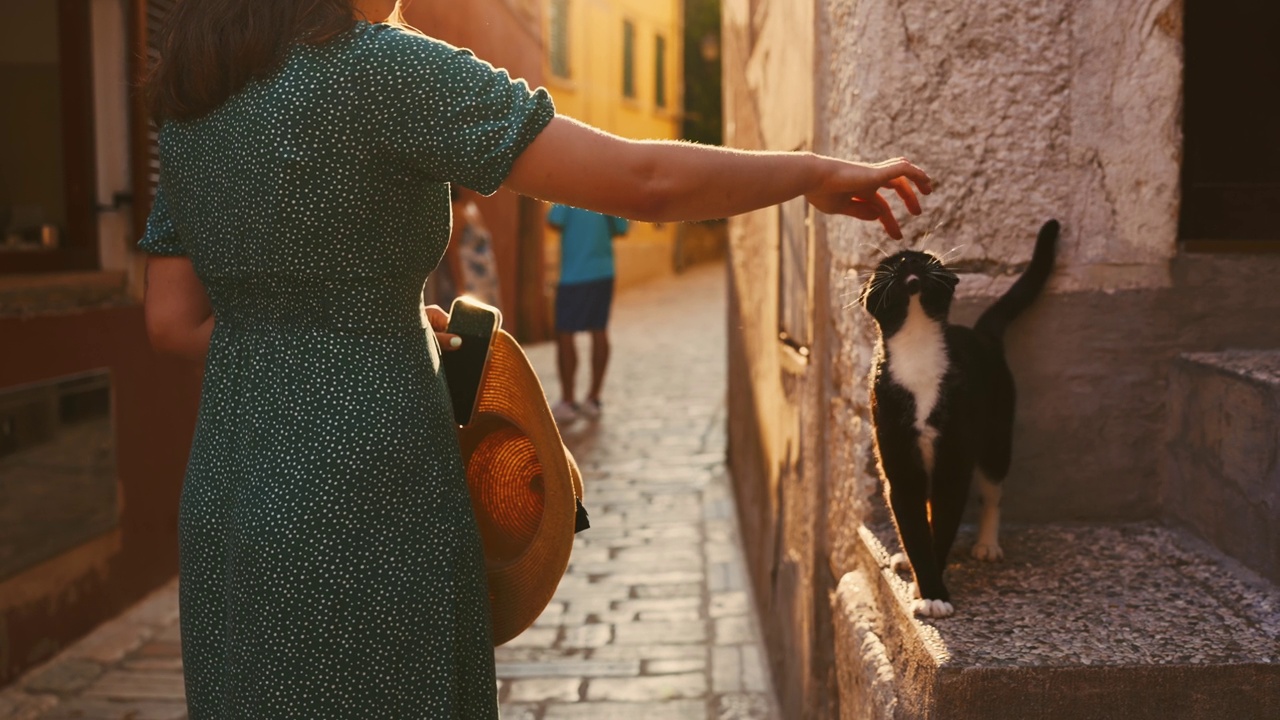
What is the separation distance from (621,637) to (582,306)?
498cm

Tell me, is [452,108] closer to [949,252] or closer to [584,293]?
[949,252]

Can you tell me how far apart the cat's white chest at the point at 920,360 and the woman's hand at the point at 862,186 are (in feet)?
1.01

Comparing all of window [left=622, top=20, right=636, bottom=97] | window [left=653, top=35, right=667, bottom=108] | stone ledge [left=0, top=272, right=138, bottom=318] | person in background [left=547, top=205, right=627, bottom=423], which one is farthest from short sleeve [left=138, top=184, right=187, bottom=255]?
window [left=653, top=35, right=667, bottom=108]

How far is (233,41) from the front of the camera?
153 cm

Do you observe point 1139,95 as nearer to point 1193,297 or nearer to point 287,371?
point 1193,297

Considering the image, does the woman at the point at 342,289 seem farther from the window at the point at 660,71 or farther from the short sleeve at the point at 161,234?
the window at the point at 660,71

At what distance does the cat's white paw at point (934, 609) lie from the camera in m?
1.93

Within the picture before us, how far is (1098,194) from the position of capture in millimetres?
2328

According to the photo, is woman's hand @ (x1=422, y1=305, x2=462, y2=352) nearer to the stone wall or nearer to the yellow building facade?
the stone wall

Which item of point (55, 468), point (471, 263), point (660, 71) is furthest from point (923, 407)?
point (660, 71)

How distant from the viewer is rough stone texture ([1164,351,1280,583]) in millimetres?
2006

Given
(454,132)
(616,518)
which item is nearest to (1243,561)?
(454,132)

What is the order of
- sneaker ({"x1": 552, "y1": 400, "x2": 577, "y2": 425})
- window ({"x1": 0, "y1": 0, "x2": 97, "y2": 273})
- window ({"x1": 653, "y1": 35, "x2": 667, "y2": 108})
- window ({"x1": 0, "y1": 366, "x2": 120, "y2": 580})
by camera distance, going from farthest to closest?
1. window ({"x1": 653, "y1": 35, "x2": 667, "y2": 108})
2. sneaker ({"x1": 552, "y1": 400, "x2": 577, "y2": 425})
3. window ({"x1": 0, "y1": 0, "x2": 97, "y2": 273})
4. window ({"x1": 0, "y1": 366, "x2": 120, "y2": 580})

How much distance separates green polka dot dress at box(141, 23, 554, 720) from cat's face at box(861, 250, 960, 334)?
2.46 feet
